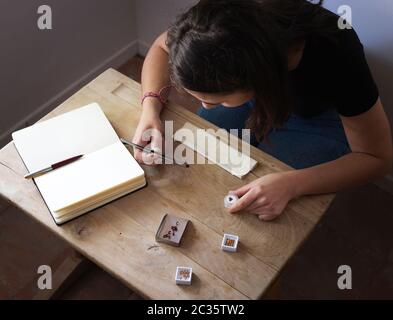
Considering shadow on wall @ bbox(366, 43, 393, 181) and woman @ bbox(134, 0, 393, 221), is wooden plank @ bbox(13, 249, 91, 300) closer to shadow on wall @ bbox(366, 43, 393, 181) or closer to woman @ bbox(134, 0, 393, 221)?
woman @ bbox(134, 0, 393, 221)

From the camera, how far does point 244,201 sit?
90 cm

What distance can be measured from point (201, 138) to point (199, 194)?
155 mm

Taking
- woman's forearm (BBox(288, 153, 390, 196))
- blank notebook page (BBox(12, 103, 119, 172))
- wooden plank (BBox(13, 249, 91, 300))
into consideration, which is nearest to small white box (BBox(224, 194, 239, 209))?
woman's forearm (BBox(288, 153, 390, 196))

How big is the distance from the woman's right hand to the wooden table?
3 centimetres

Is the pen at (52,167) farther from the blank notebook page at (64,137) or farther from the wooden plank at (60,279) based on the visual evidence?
the wooden plank at (60,279)

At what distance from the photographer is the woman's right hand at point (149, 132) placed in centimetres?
97

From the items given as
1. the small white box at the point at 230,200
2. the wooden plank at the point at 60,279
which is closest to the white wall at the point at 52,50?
the wooden plank at the point at 60,279

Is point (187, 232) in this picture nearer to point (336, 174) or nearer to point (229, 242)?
point (229, 242)

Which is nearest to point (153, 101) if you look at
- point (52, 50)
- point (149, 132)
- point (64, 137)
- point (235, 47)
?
point (149, 132)

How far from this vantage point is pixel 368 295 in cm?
149

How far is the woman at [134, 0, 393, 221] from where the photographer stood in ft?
2.59

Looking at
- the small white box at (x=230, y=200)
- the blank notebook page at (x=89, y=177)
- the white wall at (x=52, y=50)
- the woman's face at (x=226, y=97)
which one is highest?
the woman's face at (x=226, y=97)

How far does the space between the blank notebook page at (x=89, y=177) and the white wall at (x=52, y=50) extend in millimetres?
816
